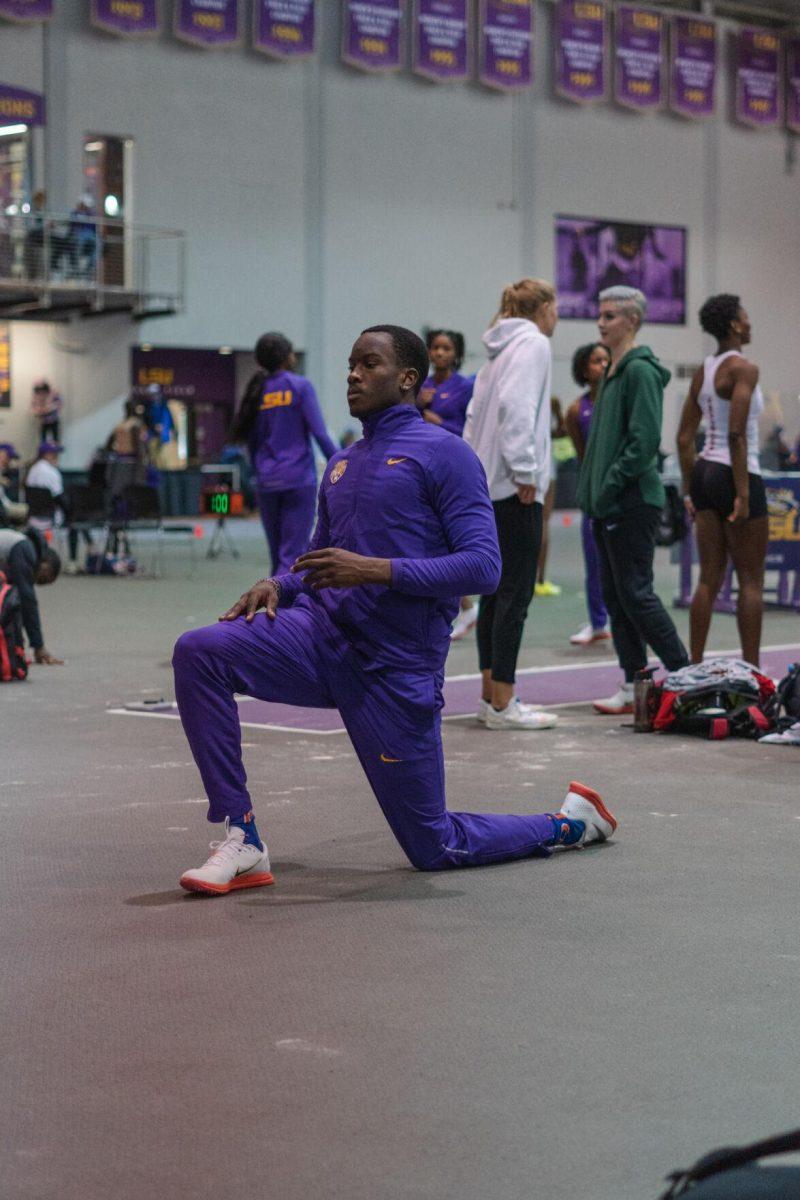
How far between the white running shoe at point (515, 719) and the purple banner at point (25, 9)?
792 inches

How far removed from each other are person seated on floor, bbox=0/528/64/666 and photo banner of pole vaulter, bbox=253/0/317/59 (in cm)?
1914

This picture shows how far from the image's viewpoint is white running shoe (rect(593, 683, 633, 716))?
743 cm

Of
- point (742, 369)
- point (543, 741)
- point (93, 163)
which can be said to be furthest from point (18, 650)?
point (93, 163)

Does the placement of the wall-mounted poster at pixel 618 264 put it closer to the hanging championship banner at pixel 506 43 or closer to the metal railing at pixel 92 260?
the hanging championship banner at pixel 506 43

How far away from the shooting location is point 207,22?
25953mm

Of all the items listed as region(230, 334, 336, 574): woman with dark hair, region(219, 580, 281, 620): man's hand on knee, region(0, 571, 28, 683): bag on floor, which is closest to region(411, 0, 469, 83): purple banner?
region(230, 334, 336, 574): woman with dark hair

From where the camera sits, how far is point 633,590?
719cm

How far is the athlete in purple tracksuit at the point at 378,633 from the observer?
4.28 metres

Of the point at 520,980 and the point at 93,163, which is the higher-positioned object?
the point at 93,163

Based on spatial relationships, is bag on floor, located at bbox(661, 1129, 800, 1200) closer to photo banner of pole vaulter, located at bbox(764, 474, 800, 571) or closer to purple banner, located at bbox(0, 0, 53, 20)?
photo banner of pole vaulter, located at bbox(764, 474, 800, 571)

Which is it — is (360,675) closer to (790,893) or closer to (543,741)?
(790,893)

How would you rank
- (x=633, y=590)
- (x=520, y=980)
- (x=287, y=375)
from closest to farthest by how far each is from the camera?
(x=520, y=980)
(x=633, y=590)
(x=287, y=375)

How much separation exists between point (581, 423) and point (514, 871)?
664 centimetres

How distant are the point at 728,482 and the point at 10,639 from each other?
3.53 metres
